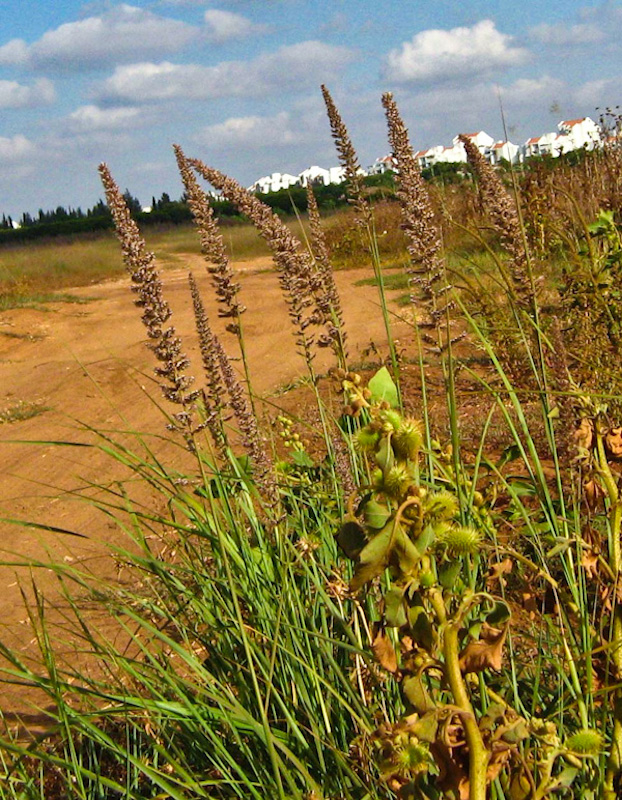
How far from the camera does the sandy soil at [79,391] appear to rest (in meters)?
4.77

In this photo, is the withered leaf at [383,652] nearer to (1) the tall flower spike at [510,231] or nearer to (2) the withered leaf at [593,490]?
(2) the withered leaf at [593,490]

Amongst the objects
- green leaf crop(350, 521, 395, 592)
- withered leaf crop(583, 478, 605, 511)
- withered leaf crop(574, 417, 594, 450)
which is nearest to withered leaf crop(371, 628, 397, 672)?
green leaf crop(350, 521, 395, 592)

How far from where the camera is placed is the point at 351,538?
118 cm

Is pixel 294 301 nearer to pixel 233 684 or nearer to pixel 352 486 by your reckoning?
pixel 352 486

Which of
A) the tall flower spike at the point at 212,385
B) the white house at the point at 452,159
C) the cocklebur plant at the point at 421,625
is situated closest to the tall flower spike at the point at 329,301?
the tall flower spike at the point at 212,385

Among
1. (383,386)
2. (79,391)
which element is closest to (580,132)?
(79,391)

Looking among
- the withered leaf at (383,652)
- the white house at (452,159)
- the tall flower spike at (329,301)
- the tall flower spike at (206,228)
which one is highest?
the white house at (452,159)

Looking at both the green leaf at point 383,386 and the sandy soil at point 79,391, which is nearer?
the green leaf at point 383,386

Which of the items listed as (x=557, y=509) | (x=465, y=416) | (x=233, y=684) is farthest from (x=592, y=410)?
(x=465, y=416)

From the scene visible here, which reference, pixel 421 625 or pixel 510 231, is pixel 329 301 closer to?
pixel 510 231

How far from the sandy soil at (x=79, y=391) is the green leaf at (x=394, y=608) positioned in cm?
107

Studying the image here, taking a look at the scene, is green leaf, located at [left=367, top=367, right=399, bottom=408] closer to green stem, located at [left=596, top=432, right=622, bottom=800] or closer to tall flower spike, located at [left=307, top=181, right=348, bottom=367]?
tall flower spike, located at [left=307, top=181, right=348, bottom=367]

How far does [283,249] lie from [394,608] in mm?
1511

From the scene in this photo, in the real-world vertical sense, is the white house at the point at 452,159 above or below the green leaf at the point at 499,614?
above
